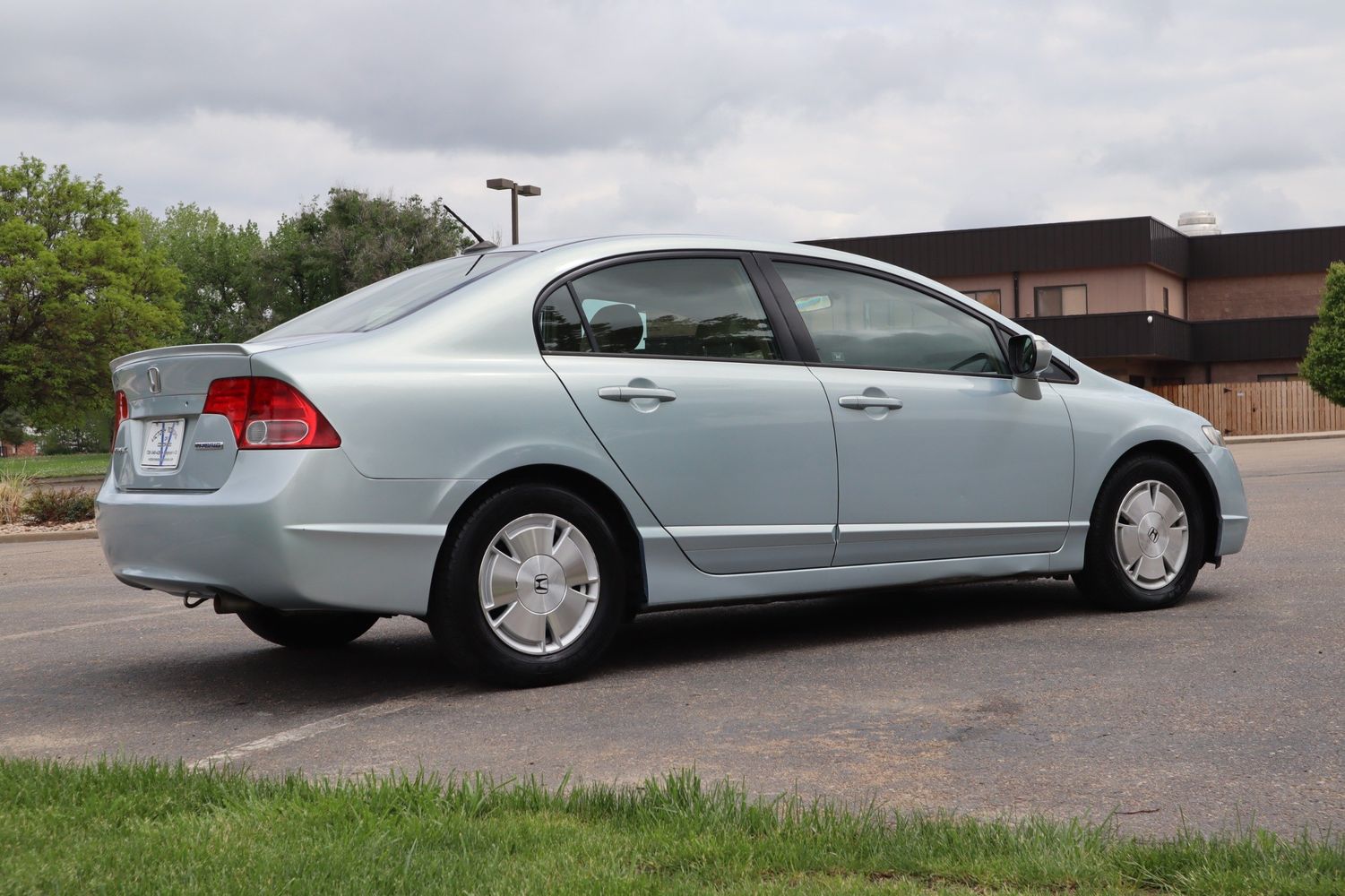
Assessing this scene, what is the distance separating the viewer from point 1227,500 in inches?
288

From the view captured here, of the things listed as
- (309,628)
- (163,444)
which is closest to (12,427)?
(309,628)

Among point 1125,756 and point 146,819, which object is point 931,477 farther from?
point 146,819

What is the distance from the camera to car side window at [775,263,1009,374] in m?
6.41

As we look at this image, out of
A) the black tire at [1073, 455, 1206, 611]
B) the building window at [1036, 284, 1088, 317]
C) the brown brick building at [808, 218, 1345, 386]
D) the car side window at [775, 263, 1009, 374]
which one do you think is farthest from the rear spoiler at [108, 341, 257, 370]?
the building window at [1036, 284, 1088, 317]

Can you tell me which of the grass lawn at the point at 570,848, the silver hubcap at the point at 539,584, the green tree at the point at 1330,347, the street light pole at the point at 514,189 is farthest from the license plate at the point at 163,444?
the green tree at the point at 1330,347

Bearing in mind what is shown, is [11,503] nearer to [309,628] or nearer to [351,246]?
[309,628]

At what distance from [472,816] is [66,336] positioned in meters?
50.1

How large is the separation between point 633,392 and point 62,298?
165 feet

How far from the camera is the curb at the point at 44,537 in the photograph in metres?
16.8

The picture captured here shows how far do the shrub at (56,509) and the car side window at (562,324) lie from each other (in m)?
14.3

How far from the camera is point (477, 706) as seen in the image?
5.21 m

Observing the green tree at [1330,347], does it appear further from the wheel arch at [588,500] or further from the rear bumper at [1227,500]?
the wheel arch at [588,500]

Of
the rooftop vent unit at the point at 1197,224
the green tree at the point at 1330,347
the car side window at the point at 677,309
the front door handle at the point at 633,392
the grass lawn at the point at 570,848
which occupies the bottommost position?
the grass lawn at the point at 570,848

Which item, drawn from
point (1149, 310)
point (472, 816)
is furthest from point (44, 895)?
point (1149, 310)
